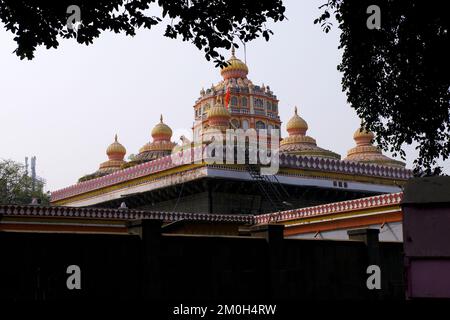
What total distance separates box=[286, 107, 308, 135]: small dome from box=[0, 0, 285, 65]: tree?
35.2 metres

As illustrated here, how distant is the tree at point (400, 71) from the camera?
11.5 metres

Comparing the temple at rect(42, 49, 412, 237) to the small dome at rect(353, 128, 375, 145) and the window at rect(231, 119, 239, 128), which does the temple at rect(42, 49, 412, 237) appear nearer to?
the small dome at rect(353, 128, 375, 145)

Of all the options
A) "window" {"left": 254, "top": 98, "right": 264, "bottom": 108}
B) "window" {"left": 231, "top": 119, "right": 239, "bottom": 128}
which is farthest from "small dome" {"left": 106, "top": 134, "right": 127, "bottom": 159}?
"window" {"left": 254, "top": 98, "right": 264, "bottom": 108}

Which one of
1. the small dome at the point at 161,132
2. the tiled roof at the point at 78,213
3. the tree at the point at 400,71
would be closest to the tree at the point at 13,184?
the small dome at the point at 161,132

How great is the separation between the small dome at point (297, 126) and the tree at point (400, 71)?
3045 centimetres

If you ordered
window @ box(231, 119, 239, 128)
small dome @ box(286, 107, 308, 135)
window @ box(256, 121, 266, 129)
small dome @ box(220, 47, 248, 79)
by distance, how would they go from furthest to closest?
1. small dome @ box(220, 47, 248, 79)
2. window @ box(256, 121, 266, 129)
3. window @ box(231, 119, 239, 128)
4. small dome @ box(286, 107, 308, 135)

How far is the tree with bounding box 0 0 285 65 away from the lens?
355 inches

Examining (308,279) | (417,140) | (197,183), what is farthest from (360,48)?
(197,183)

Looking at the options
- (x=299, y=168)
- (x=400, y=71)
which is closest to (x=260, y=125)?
(x=299, y=168)

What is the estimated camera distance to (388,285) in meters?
17.5

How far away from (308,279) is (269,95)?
3569 centimetres

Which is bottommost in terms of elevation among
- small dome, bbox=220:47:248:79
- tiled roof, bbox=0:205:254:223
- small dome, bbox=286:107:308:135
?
tiled roof, bbox=0:205:254:223

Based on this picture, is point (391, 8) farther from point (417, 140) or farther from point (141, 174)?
point (141, 174)

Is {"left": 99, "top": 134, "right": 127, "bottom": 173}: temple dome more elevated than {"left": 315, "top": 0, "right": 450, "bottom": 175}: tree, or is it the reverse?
{"left": 99, "top": 134, "right": 127, "bottom": 173}: temple dome
